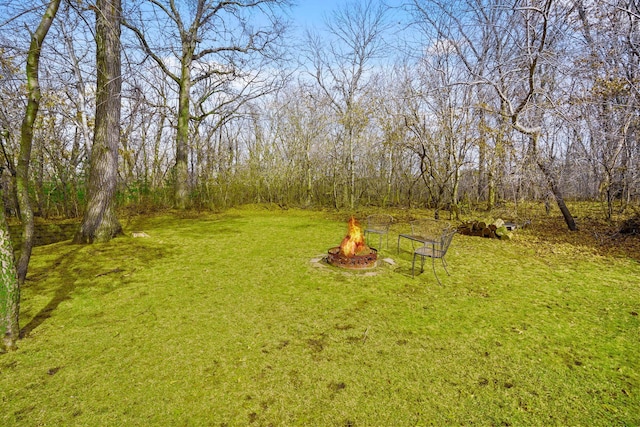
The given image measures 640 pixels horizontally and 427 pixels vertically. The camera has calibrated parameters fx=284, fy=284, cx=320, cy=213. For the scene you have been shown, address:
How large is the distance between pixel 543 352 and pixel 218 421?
3155 mm

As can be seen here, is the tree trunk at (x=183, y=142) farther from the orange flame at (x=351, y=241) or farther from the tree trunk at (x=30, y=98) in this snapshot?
the orange flame at (x=351, y=241)

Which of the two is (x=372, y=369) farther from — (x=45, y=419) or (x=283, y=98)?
(x=283, y=98)

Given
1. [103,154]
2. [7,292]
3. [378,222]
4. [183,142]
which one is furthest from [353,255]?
[183,142]

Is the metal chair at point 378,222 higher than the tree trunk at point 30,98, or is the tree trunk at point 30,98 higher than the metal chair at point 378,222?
the tree trunk at point 30,98

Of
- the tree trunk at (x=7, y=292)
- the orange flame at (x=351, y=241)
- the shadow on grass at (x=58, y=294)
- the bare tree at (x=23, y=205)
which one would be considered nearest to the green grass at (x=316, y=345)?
the shadow on grass at (x=58, y=294)

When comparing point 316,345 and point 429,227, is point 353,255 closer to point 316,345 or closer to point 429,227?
point 429,227

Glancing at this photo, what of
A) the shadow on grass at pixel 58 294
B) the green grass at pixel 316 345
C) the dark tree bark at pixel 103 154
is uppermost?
the dark tree bark at pixel 103 154

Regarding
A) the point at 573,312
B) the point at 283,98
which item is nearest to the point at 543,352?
the point at 573,312

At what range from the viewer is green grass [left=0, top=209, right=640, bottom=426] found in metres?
2.18

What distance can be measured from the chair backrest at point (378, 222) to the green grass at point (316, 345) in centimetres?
145

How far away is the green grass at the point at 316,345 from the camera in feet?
7.14

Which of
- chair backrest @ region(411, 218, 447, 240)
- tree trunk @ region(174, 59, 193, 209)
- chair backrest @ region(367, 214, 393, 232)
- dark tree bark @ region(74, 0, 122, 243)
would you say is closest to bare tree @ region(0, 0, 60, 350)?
dark tree bark @ region(74, 0, 122, 243)

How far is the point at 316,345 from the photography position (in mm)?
2986

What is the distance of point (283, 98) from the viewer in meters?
16.4
